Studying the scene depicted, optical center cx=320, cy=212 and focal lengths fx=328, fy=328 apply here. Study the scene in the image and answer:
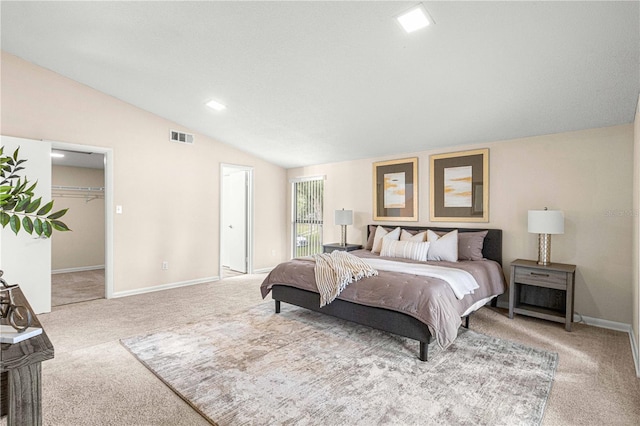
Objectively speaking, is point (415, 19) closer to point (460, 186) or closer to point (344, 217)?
point (460, 186)

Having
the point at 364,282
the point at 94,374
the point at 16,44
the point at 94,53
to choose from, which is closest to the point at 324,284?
the point at 364,282

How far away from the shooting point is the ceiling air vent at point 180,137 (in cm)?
526

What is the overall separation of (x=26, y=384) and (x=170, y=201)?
182 inches

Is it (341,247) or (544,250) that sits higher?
(544,250)

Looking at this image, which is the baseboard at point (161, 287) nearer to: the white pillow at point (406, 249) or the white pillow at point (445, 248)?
the white pillow at point (406, 249)

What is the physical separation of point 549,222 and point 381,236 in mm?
2149

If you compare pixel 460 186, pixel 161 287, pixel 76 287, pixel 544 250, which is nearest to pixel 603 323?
pixel 544 250

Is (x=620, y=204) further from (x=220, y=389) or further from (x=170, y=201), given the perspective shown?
(x=170, y=201)

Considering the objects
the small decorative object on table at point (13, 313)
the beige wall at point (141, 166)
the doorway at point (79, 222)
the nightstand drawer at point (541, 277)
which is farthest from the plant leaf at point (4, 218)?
the doorway at point (79, 222)

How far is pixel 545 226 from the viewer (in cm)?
357

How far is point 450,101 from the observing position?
352 centimetres

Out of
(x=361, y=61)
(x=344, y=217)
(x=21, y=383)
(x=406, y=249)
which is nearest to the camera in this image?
(x=21, y=383)

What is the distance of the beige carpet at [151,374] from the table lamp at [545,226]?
788 mm

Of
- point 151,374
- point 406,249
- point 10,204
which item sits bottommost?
point 151,374
